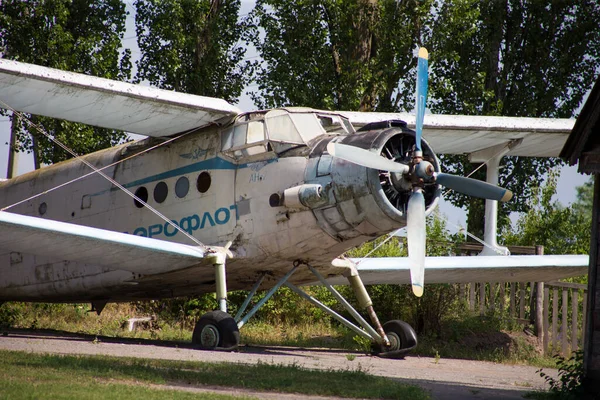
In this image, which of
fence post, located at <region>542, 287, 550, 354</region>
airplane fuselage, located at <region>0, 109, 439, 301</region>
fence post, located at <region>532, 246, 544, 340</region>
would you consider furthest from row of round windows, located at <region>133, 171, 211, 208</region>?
fence post, located at <region>542, 287, 550, 354</region>

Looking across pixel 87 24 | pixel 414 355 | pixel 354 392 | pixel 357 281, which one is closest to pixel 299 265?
pixel 357 281

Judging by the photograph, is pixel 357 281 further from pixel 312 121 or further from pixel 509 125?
pixel 509 125

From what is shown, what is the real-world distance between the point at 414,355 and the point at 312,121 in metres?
4.90

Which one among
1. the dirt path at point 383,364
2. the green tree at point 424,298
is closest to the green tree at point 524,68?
the green tree at point 424,298

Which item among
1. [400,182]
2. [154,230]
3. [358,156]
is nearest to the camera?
[358,156]

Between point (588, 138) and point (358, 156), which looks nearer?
point (588, 138)

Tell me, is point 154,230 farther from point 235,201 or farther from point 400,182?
point 400,182

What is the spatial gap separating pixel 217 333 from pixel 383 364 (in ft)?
8.10

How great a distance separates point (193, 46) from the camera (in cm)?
2667

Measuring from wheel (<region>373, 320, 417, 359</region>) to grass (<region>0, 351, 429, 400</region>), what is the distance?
353cm

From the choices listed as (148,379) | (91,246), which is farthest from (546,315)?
(148,379)

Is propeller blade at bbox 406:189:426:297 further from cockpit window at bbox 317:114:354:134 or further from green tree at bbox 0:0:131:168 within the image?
green tree at bbox 0:0:131:168

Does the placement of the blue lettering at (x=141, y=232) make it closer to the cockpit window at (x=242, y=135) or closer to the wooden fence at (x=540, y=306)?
the cockpit window at (x=242, y=135)

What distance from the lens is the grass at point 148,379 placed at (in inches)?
297
